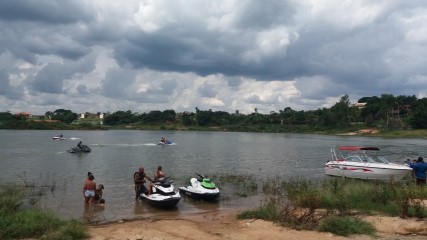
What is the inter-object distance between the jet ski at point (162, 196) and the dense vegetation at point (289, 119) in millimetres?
109013

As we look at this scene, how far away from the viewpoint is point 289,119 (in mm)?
157375

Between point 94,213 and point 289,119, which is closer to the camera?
point 94,213

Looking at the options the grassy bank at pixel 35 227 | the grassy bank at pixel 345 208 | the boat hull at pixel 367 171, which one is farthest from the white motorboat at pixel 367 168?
the grassy bank at pixel 35 227

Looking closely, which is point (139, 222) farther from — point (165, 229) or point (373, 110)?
point (373, 110)

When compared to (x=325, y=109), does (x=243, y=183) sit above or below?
below

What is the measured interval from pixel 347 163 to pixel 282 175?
20.7 feet

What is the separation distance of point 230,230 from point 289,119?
5729 inches

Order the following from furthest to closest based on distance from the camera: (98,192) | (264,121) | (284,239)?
(264,121) → (98,192) → (284,239)

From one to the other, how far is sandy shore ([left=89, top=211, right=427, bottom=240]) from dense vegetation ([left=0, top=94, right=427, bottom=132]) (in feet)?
361

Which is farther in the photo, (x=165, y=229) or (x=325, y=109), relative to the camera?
(x=325, y=109)

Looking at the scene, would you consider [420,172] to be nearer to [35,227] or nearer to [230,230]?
[230,230]

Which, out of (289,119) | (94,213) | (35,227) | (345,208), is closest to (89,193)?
(94,213)

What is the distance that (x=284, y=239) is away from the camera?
12852 millimetres

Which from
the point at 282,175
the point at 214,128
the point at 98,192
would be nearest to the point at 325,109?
the point at 214,128
